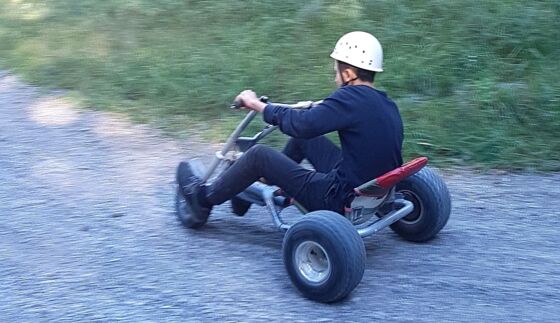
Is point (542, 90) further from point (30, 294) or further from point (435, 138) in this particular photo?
point (30, 294)

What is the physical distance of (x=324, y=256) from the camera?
180 inches

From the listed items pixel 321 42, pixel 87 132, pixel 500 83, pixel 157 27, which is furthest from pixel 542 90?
pixel 157 27

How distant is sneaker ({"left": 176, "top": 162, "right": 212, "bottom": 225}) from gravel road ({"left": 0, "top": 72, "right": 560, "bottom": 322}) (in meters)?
0.15

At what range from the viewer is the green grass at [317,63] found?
7.45 metres

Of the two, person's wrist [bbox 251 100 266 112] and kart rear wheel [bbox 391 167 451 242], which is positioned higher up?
person's wrist [bbox 251 100 266 112]

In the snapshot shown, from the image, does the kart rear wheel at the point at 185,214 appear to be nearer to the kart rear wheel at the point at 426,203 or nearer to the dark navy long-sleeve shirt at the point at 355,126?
the dark navy long-sleeve shirt at the point at 355,126

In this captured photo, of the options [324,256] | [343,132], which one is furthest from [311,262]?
[343,132]

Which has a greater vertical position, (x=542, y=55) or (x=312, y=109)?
(x=312, y=109)

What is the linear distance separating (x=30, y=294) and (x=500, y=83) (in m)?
5.04

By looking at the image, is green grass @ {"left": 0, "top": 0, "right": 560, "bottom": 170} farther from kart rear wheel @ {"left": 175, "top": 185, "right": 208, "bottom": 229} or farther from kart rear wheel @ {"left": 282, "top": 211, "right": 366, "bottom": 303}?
kart rear wheel @ {"left": 282, "top": 211, "right": 366, "bottom": 303}

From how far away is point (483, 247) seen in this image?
536 cm

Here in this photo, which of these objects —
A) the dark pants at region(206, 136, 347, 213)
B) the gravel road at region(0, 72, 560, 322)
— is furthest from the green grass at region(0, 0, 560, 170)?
the dark pants at region(206, 136, 347, 213)

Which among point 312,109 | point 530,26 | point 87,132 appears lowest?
point 87,132

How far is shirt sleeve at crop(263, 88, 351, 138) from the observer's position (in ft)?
15.3
